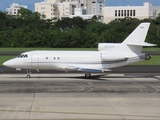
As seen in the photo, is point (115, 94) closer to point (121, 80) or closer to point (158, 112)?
point (158, 112)

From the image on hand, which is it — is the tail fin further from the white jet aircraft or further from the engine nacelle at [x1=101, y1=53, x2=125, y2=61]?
the engine nacelle at [x1=101, y1=53, x2=125, y2=61]

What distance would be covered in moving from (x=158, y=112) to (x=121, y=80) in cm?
1446

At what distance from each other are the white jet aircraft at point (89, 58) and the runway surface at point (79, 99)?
231cm

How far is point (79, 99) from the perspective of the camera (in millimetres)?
22859

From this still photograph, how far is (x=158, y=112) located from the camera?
1909 cm

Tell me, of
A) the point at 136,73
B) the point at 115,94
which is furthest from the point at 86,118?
the point at 136,73

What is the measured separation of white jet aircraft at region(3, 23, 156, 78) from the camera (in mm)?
35156

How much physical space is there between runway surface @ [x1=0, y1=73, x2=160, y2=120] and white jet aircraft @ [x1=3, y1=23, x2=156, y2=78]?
2314mm

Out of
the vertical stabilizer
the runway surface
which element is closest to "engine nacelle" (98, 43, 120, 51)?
the vertical stabilizer

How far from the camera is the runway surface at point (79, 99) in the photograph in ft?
60.4

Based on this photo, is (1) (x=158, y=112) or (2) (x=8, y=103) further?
(2) (x=8, y=103)

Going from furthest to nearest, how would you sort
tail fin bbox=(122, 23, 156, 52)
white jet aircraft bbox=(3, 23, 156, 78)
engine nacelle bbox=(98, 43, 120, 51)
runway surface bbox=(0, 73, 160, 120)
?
engine nacelle bbox=(98, 43, 120, 51)
white jet aircraft bbox=(3, 23, 156, 78)
tail fin bbox=(122, 23, 156, 52)
runway surface bbox=(0, 73, 160, 120)

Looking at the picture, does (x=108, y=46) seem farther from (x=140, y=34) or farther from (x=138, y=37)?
(x=140, y=34)

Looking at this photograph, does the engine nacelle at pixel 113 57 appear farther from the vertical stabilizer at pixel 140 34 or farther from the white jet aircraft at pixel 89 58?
the vertical stabilizer at pixel 140 34
